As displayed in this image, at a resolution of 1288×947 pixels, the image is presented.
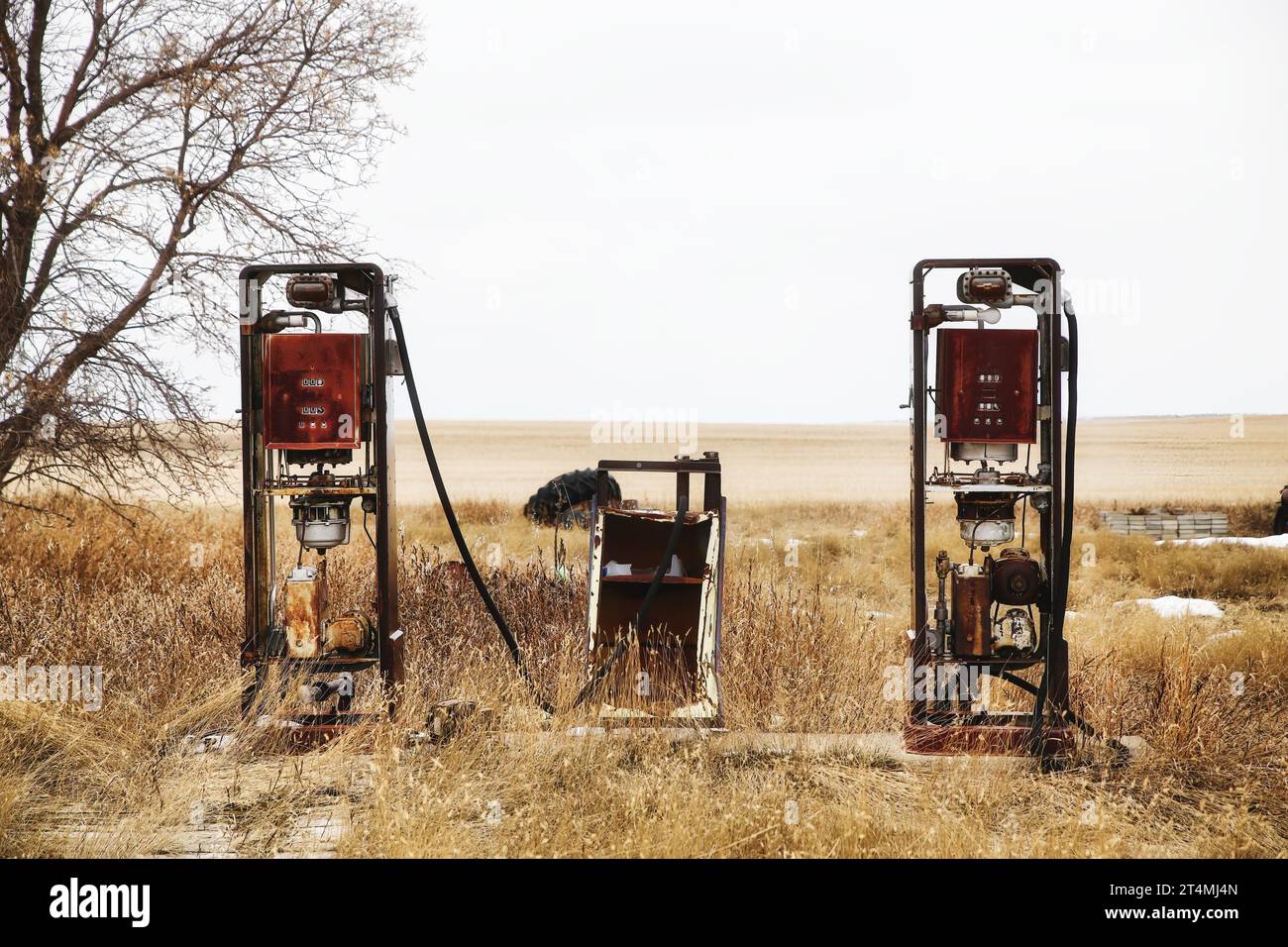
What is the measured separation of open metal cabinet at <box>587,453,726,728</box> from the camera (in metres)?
5.55

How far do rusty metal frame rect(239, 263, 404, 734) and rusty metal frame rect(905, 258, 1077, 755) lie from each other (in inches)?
107

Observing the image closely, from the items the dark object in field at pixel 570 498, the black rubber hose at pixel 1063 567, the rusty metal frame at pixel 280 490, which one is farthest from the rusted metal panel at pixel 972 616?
Result: the dark object in field at pixel 570 498

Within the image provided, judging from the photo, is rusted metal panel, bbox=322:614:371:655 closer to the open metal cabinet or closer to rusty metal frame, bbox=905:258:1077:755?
the open metal cabinet

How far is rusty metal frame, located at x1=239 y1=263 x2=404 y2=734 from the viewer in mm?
5441

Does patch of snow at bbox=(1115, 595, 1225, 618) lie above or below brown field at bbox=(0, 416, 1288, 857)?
below

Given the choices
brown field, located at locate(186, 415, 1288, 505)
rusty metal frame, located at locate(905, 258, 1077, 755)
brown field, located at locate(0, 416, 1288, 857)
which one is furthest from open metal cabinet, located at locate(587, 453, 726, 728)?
brown field, located at locate(186, 415, 1288, 505)

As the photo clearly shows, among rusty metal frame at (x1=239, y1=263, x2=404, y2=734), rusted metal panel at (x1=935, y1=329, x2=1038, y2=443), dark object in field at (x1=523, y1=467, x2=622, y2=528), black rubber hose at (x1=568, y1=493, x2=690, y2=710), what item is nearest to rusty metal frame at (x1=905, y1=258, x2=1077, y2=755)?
rusted metal panel at (x1=935, y1=329, x2=1038, y2=443)

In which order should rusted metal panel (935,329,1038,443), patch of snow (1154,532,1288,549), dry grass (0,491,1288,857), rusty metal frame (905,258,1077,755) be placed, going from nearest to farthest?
dry grass (0,491,1288,857) < rusty metal frame (905,258,1077,755) < rusted metal panel (935,329,1038,443) < patch of snow (1154,532,1288,549)

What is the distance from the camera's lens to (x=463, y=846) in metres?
4.33

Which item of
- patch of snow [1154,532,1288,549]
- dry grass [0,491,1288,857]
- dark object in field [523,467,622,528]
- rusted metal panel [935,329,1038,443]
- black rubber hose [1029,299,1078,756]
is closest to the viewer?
dry grass [0,491,1288,857]

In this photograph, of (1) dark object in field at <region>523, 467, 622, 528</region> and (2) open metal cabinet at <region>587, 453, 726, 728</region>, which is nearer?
(2) open metal cabinet at <region>587, 453, 726, 728</region>

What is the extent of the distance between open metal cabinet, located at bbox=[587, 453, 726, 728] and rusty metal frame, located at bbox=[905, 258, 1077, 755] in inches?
39.9

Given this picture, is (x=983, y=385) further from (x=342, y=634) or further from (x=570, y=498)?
(x=570, y=498)

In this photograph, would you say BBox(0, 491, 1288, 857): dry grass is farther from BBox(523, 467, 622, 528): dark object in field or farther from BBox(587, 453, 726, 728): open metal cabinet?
BBox(523, 467, 622, 528): dark object in field
